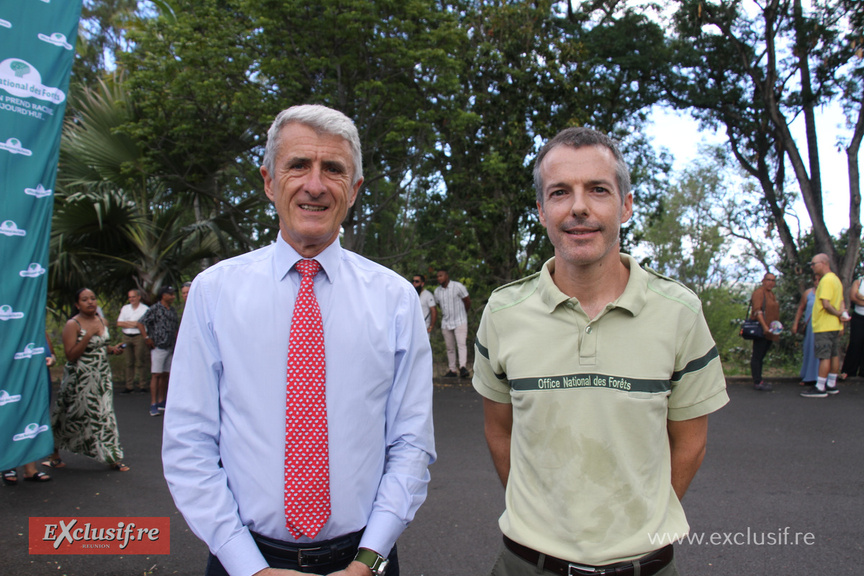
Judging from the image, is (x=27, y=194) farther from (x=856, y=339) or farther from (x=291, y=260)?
(x=856, y=339)

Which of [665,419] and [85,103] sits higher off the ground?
[85,103]

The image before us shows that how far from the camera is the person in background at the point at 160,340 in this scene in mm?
8688

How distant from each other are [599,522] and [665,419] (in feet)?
1.16

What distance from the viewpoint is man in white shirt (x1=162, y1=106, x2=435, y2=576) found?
1749 millimetres

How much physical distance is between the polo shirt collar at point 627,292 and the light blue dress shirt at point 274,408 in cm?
43

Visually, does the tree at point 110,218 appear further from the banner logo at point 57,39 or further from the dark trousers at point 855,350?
the dark trousers at point 855,350

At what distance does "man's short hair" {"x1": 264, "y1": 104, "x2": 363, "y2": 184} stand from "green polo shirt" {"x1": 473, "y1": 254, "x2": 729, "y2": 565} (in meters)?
0.80

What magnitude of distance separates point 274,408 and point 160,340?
314 inches

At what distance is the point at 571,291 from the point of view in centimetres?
193

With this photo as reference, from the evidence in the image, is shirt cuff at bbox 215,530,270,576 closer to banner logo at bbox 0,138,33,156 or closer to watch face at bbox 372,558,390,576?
watch face at bbox 372,558,390,576

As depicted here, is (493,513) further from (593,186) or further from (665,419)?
(593,186)

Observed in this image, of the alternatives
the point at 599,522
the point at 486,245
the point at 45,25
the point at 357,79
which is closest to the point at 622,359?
the point at 599,522

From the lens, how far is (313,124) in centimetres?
192

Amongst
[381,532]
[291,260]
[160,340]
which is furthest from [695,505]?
[160,340]
